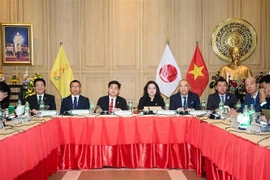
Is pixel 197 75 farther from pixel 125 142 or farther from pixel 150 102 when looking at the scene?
pixel 125 142

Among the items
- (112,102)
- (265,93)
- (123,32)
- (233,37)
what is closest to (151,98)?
(112,102)

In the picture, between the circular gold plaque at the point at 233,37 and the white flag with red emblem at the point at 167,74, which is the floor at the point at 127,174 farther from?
the circular gold plaque at the point at 233,37

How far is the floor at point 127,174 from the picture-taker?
4.40 m

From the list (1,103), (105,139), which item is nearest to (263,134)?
(105,139)

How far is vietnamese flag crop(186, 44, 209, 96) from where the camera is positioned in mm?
7922

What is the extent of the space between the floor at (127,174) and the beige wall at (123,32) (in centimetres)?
349

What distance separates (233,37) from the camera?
809 centimetres

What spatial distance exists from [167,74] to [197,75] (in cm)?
63

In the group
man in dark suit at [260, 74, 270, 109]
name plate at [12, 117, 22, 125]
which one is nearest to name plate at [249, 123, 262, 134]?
man in dark suit at [260, 74, 270, 109]

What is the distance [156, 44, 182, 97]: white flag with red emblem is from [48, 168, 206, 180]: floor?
3.33 m

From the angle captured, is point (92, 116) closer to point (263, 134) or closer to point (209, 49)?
point (263, 134)

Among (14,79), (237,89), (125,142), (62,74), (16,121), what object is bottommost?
(125,142)

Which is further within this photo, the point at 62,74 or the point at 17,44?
the point at 62,74

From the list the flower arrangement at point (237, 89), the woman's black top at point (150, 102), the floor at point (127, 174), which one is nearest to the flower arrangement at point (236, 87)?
the flower arrangement at point (237, 89)
